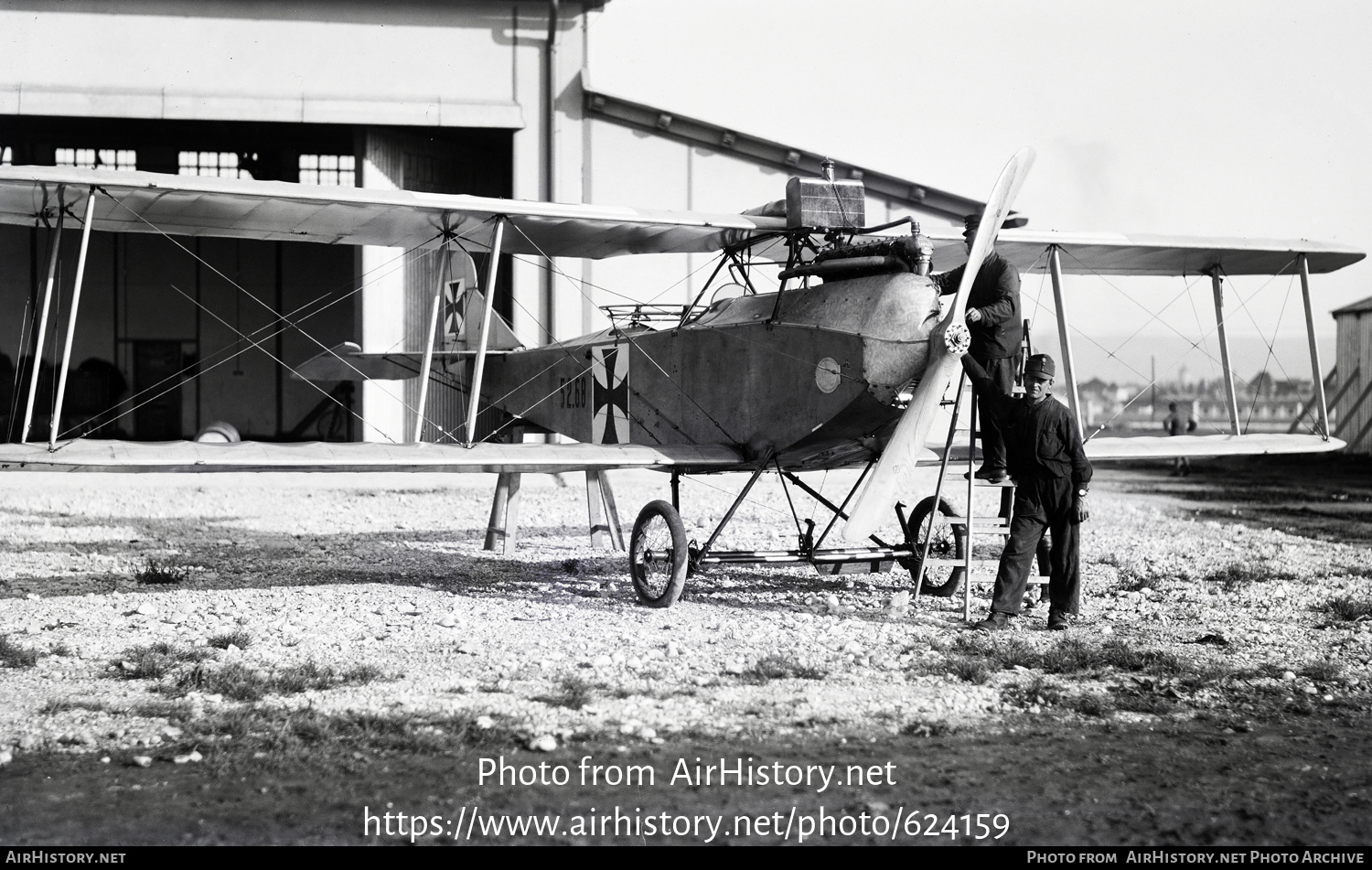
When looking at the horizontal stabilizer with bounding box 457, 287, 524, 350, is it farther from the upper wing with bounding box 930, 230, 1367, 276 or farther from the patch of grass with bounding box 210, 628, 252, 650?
the patch of grass with bounding box 210, 628, 252, 650

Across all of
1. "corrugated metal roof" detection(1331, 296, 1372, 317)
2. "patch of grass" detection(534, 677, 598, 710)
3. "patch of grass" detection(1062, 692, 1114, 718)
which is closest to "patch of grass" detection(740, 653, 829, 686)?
"patch of grass" detection(534, 677, 598, 710)

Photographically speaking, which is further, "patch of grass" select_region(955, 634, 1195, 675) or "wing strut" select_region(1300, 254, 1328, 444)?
"wing strut" select_region(1300, 254, 1328, 444)

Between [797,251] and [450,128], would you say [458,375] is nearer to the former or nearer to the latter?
[797,251]

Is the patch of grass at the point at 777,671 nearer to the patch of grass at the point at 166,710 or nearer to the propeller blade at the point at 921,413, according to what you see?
the propeller blade at the point at 921,413

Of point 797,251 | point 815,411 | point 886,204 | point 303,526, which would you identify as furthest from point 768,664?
point 886,204

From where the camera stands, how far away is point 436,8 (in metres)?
20.2

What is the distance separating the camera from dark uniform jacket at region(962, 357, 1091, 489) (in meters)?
8.12

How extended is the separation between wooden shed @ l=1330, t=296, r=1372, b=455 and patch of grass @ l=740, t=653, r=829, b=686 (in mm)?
28017

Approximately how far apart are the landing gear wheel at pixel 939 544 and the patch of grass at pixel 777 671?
272cm

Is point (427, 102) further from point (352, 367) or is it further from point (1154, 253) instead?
point (1154, 253)

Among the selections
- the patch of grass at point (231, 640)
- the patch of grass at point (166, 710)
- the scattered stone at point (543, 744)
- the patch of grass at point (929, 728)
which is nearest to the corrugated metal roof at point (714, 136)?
the patch of grass at point (231, 640)

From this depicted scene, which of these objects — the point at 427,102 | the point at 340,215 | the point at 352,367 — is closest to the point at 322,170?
the point at 427,102

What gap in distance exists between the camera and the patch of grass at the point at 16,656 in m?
6.82

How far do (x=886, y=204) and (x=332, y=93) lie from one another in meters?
9.40
